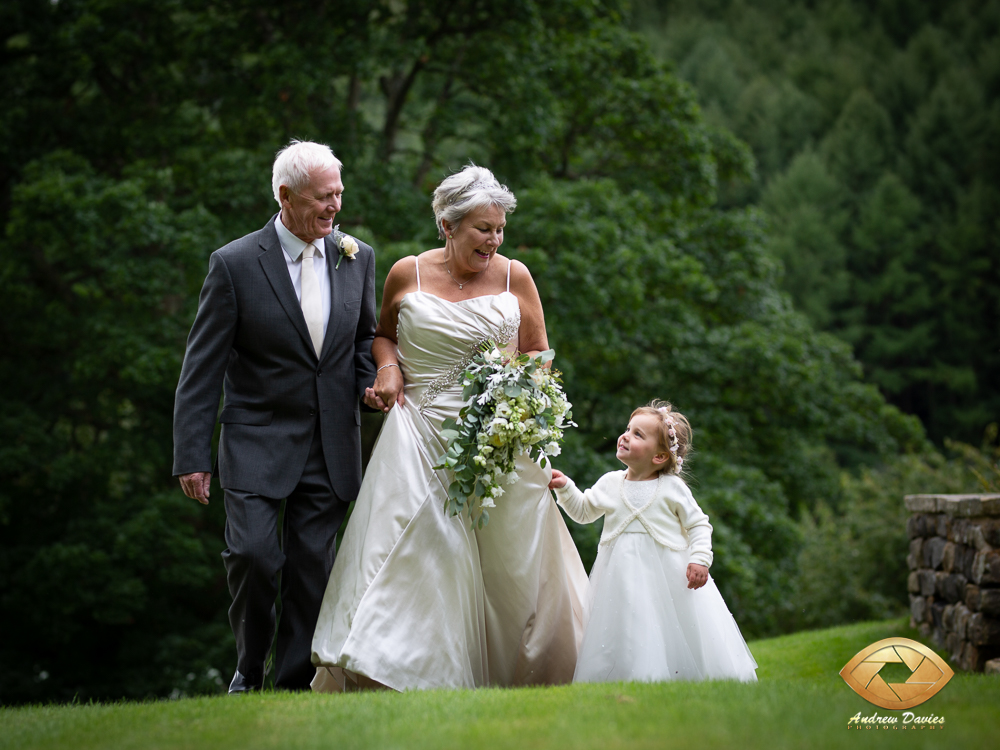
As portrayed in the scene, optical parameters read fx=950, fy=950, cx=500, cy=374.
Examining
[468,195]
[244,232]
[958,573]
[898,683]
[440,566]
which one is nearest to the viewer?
[898,683]

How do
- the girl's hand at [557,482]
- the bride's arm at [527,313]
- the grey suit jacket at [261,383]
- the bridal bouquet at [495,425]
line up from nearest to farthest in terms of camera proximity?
A: 1. the bridal bouquet at [495,425]
2. the grey suit jacket at [261,383]
3. the girl's hand at [557,482]
4. the bride's arm at [527,313]

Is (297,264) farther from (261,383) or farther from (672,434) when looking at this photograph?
(672,434)

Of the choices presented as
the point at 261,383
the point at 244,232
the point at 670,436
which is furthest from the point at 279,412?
the point at 244,232

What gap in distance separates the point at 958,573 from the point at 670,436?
10.7 ft

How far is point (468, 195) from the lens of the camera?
14.5ft

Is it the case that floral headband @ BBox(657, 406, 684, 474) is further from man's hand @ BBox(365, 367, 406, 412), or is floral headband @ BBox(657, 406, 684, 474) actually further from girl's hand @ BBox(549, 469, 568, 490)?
man's hand @ BBox(365, 367, 406, 412)

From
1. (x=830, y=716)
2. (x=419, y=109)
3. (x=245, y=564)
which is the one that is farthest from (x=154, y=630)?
(x=830, y=716)

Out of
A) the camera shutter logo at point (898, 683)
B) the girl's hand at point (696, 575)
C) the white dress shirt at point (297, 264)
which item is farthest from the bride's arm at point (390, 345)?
the camera shutter logo at point (898, 683)

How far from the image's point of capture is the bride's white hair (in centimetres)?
443

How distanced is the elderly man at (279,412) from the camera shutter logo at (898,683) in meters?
2.32

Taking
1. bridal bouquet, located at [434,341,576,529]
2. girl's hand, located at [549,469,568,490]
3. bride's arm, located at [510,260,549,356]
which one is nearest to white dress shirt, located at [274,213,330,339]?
bridal bouquet, located at [434,341,576,529]

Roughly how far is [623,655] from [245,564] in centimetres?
171

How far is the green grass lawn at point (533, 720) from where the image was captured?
2725 mm

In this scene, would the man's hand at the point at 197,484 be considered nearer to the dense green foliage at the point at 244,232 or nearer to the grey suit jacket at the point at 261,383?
the grey suit jacket at the point at 261,383
